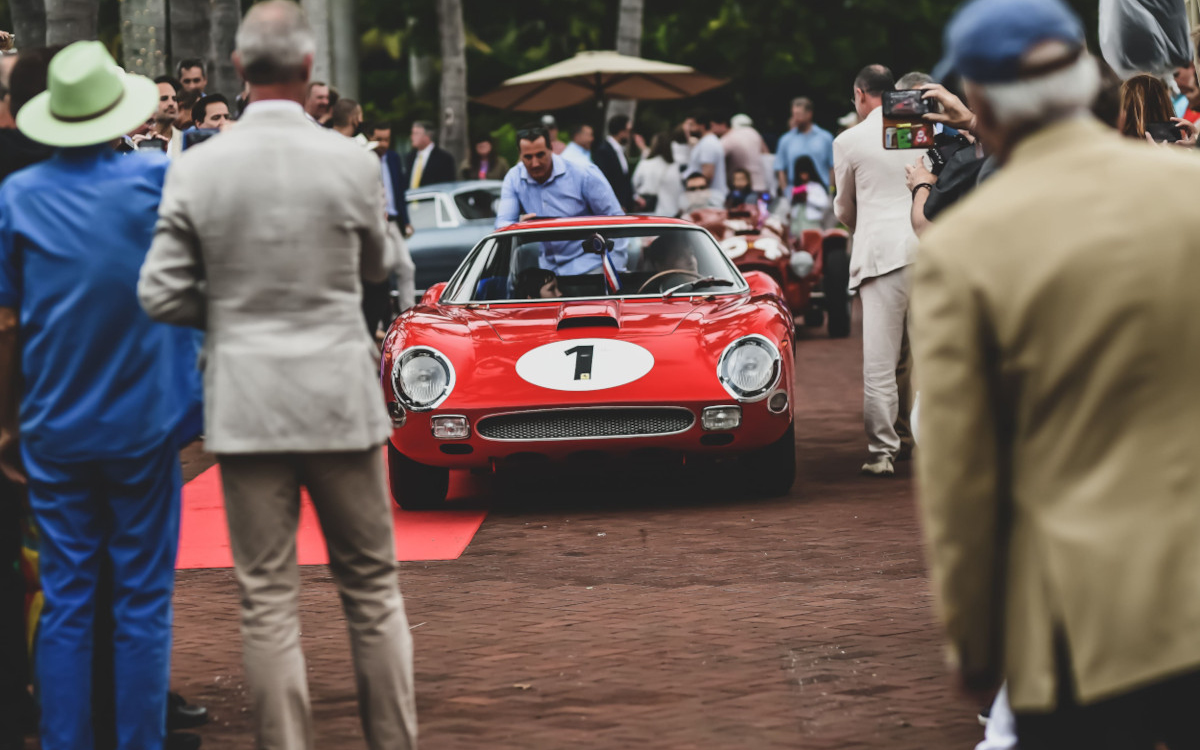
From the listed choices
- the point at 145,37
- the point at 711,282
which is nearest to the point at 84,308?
the point at 711,282

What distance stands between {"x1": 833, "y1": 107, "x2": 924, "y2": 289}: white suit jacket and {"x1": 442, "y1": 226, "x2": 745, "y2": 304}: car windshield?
71 centimetres

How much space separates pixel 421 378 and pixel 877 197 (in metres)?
2.48

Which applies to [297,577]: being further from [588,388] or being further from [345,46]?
[345,46]

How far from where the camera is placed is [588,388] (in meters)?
7.71

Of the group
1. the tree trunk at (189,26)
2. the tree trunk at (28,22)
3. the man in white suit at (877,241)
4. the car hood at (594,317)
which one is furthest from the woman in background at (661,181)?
the car hood at (594,317)

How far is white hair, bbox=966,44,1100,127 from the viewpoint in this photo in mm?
2398

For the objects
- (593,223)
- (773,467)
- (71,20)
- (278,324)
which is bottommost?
(773,467)

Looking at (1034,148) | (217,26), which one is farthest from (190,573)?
(217,26)

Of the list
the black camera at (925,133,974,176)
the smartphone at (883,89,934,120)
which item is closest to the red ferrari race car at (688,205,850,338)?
the smartphone at (883,89,934,120)

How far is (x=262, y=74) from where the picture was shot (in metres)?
3.71

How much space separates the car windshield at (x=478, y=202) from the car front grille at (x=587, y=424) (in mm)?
11698

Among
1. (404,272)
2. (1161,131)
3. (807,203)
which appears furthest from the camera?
(807,203)

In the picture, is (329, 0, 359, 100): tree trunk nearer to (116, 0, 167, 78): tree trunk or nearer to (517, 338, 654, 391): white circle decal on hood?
(116, 0, 167, 78): tree trunk

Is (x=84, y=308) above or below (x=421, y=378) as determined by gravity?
above
